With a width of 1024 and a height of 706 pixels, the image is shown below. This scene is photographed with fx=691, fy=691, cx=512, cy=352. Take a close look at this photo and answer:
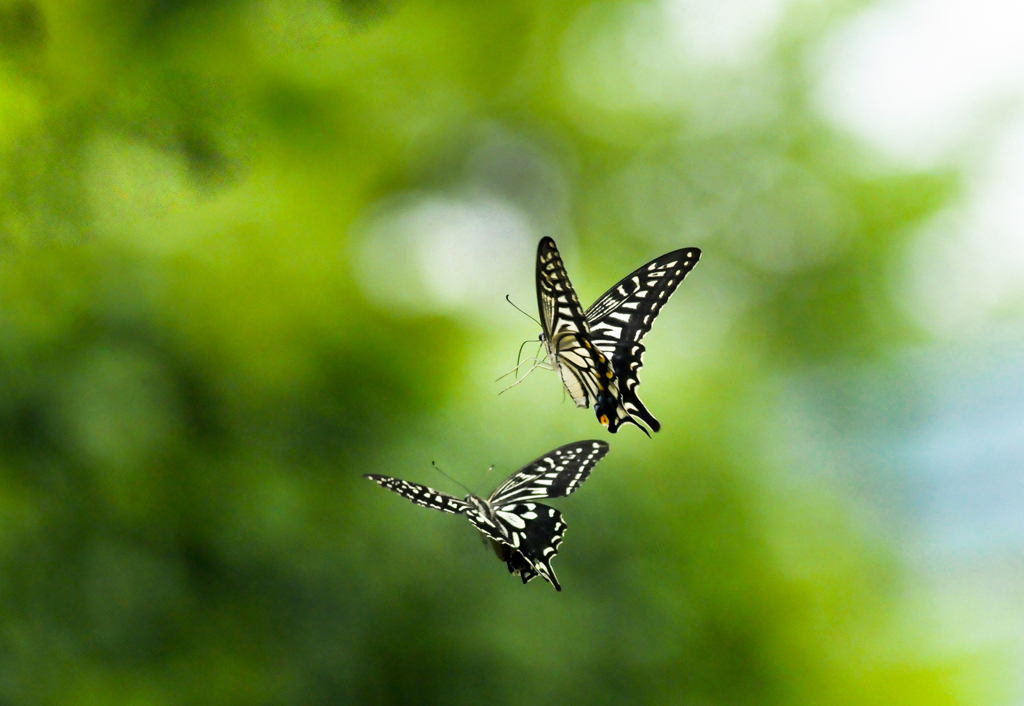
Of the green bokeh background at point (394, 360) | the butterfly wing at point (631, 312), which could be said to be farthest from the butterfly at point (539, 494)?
the green bokeh background at point (394, 360)

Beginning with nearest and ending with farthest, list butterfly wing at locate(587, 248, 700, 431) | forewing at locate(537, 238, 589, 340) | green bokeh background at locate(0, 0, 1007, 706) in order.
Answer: forewing at locate(537, 238, 589, 340), butterfly wing at locate(587, 248, 700, 431), green bokeh background at locate(0, 0, 1007, 706)

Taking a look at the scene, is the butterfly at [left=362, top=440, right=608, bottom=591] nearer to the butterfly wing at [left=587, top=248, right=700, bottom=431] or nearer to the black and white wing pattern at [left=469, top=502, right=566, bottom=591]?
the black and white wing pattern at [left=469, top=502, right=566, bottom=591]

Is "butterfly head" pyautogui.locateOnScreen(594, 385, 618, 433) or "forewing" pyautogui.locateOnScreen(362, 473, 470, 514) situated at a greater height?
"butterfly head" pyautogui.locateOnScreen(594, 385, 618, 433)

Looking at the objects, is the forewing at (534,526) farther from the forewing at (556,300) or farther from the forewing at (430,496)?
the forewing at (556,300)

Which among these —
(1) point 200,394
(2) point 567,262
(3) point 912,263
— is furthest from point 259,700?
(3) point 912,263

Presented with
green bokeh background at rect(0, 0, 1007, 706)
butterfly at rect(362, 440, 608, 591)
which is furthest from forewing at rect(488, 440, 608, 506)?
green bokeh background at rect(0, 0, 1007, 706)

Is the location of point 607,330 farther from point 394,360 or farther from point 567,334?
point 394,360

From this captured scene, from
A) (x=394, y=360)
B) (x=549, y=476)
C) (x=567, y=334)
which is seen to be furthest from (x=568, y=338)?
(x=394, y=360)

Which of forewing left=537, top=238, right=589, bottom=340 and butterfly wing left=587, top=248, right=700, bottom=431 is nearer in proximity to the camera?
forewing left=537, top=238, right=589, bottom=340
